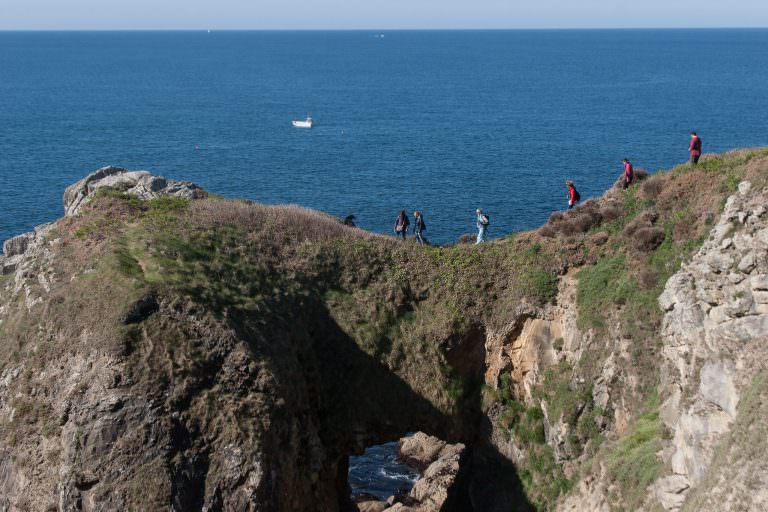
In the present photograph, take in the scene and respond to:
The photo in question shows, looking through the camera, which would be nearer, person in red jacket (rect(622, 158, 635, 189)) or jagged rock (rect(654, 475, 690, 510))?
jagged rock (rect(654, 475, 690, 510))

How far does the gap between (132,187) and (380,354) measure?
884 inches

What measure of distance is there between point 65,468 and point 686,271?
92.0 ft

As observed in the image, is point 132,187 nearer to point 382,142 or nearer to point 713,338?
point 713,338

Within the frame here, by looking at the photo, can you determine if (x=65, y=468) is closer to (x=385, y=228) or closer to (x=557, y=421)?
(x=557, y=421)

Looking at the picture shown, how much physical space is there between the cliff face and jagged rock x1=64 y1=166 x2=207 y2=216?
253 centimetres

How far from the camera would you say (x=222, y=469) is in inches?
1273

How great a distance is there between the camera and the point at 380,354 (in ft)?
136

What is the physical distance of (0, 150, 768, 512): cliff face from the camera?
31.0 m

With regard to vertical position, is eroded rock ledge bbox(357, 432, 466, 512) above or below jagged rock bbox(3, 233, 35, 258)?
below

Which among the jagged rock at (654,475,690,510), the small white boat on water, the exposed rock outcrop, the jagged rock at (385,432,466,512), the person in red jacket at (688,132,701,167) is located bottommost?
the jagged rock at (385,432,466,512)

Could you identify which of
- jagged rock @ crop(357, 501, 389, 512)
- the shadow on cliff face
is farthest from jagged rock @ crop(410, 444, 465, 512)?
the shadow on cliff face

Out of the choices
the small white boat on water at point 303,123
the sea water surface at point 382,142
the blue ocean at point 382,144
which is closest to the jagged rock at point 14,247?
the blue ocean at point 382,144

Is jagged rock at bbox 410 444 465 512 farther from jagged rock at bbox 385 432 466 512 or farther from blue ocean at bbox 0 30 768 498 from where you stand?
blue ocean at bbox 0 30 768 498

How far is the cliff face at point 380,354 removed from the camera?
1222 inches
